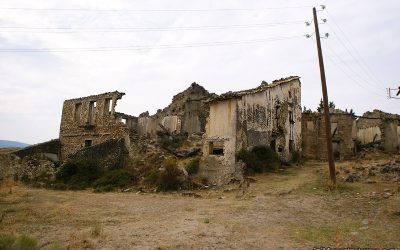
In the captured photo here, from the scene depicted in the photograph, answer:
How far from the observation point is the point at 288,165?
862 inches

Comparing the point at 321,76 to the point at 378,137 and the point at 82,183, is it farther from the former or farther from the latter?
the point at 378,137

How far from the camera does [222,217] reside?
34.6ft

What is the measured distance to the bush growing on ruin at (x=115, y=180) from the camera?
1867 cm

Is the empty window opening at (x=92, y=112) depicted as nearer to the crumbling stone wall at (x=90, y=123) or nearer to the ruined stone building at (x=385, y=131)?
the crumbling stone wall at (x=90, y=123)

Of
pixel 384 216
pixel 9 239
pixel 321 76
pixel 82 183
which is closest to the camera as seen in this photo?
pixel 9 239

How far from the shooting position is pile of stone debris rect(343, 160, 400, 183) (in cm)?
1477

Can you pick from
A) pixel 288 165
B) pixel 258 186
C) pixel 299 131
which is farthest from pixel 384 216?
pixel 299 131

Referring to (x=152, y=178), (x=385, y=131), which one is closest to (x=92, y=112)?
(x=152, y=178)

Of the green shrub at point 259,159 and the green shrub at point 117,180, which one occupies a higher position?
the green shrub at point 259,159

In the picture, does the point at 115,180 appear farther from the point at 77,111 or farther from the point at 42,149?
the point at 77,111

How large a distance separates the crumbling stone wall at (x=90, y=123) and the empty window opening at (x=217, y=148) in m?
6.81

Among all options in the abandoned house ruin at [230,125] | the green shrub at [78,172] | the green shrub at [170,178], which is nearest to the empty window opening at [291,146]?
the abandoned house ruin at [230,125]

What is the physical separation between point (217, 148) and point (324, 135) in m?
12.3

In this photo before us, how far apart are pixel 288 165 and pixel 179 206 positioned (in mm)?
11212
